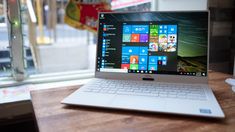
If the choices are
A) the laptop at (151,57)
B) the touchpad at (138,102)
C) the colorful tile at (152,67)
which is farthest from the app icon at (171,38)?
the touchpad at (138,102)

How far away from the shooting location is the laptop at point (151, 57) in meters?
Result: 0.83

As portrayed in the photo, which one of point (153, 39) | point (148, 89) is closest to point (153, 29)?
point (153, 39)

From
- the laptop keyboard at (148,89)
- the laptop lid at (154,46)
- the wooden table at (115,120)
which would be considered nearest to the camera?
the wooden table at (115,120)

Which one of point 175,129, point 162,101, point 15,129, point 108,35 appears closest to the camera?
point 175,129

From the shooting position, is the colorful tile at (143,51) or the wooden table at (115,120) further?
the colorful tile at (143,51)

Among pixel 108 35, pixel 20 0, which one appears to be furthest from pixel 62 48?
pixel 108 35

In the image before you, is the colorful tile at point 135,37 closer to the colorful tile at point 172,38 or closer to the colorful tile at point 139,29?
the colorful tile at point 139,29

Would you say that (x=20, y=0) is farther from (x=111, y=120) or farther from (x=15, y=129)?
(x=111, y=120)

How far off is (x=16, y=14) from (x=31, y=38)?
3.78ft

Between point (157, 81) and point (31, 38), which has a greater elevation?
point (31, 38)

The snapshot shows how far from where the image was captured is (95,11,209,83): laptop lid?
901 mm

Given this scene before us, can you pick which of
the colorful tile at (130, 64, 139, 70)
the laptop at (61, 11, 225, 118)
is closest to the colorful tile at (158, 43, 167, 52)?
the laptop at (61, 11, 225, 118)

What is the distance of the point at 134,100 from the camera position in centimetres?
76

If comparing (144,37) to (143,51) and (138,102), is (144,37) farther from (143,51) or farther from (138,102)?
(138,102)
